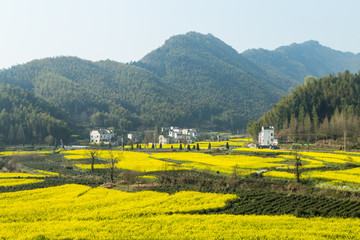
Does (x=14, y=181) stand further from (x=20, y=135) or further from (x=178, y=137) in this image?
(x=178, y=137)

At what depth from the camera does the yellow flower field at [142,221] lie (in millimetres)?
20141

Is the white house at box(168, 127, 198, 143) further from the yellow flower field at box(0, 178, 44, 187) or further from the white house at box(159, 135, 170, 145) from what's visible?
the yellow flower field at box(0, 178, 44, 187)

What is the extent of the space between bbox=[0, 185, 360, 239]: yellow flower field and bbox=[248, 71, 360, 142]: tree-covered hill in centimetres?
5742

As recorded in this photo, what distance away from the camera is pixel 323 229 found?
67.8 ft

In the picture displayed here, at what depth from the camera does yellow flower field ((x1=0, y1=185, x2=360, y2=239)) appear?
20.1 m

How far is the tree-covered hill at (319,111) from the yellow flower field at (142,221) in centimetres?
5742

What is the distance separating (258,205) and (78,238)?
46.1ft

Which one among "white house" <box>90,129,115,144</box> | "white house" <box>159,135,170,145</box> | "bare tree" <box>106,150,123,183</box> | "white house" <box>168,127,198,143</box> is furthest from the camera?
"white house" <box>168,127,198,143</box>

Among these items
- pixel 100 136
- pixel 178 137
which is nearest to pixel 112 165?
pixel 100 136

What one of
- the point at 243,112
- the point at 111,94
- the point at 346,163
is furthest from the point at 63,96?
→ the point at 346,163

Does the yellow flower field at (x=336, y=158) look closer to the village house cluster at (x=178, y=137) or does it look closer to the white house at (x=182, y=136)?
the village house cluster at (x=178, y=137)

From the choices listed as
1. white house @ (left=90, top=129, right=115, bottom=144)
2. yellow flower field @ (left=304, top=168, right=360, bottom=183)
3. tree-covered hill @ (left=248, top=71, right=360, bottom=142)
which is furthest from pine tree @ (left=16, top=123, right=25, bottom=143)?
yellow flower field @ (left=304, top=168, right=360, bottom=183)

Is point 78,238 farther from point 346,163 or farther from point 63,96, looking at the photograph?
point 63,96

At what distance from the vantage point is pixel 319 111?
9438cm
